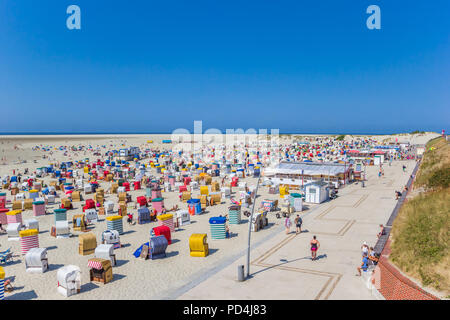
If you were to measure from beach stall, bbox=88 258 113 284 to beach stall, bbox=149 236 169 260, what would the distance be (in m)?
2.28

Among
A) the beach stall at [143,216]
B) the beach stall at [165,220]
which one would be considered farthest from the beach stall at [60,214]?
the beach stall at [165,220]

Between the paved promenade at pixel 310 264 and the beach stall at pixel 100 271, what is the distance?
10.4 feet

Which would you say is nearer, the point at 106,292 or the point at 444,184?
the point at 106,292

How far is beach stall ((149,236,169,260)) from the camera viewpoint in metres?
14.2

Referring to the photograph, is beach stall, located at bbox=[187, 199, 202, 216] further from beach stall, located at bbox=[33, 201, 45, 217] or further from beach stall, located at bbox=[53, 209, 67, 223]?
beach stall, located at bbox=[33, 201, 45, 217]

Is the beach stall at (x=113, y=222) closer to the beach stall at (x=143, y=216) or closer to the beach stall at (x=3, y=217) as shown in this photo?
the beach stall at (x=143, y=216)

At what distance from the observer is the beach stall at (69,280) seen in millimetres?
10891

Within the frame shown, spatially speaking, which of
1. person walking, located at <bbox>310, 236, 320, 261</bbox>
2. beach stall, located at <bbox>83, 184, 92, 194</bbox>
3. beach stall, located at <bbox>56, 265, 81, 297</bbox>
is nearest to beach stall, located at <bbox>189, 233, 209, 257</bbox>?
person walking, located at <bbox>310, 236, 320, 261</bbox>

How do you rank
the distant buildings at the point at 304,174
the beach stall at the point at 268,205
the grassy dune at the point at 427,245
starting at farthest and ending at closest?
the distant buildings at the point at 304,174 < the beach stall at the point at 268,205 < the grassy dune at the point at 427,245

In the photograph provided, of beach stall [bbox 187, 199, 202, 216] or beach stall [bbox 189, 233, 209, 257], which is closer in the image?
beach stall [bbox 189, 233, 209, 257]
